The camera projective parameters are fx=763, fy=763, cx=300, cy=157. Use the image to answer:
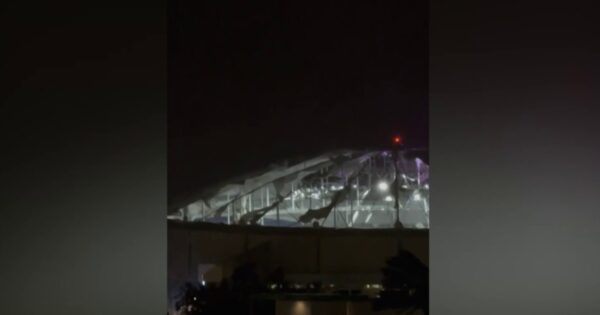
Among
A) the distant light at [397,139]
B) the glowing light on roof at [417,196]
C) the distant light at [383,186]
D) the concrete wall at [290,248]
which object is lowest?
the concrete wall at [290,248]

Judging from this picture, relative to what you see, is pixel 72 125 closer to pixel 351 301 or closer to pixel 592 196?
pixel 592 196

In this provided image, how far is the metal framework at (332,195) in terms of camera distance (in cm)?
298

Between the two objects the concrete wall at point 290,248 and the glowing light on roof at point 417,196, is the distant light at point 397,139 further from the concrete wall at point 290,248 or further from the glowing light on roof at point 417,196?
the concrete wall at point 290,248

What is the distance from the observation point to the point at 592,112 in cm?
147

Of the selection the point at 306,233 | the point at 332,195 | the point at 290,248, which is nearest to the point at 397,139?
the point at 332,195

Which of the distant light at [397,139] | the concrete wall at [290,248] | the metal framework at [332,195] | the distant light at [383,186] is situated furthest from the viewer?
the concrete wall at [290,248]

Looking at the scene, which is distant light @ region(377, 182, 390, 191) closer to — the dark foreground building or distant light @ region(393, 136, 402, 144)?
the dark foreground building

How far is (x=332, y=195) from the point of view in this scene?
335cm

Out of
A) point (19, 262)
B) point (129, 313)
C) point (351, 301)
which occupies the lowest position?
point (351, 301)

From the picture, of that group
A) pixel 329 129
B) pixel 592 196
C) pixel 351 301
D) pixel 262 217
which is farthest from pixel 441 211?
pixel 351 301

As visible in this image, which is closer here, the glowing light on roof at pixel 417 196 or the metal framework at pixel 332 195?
the metal framework at pixel 332 195

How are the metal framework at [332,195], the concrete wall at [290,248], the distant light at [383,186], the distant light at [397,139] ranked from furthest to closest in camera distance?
the concrete wall at [290,248] → the distant light at [383,186] → the metal framework at [332,195] → the distant light at [397,139]

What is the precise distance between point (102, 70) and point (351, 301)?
3.11 metres

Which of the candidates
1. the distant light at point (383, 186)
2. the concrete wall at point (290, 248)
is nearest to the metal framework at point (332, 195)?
the distant light at point (383, 186)
